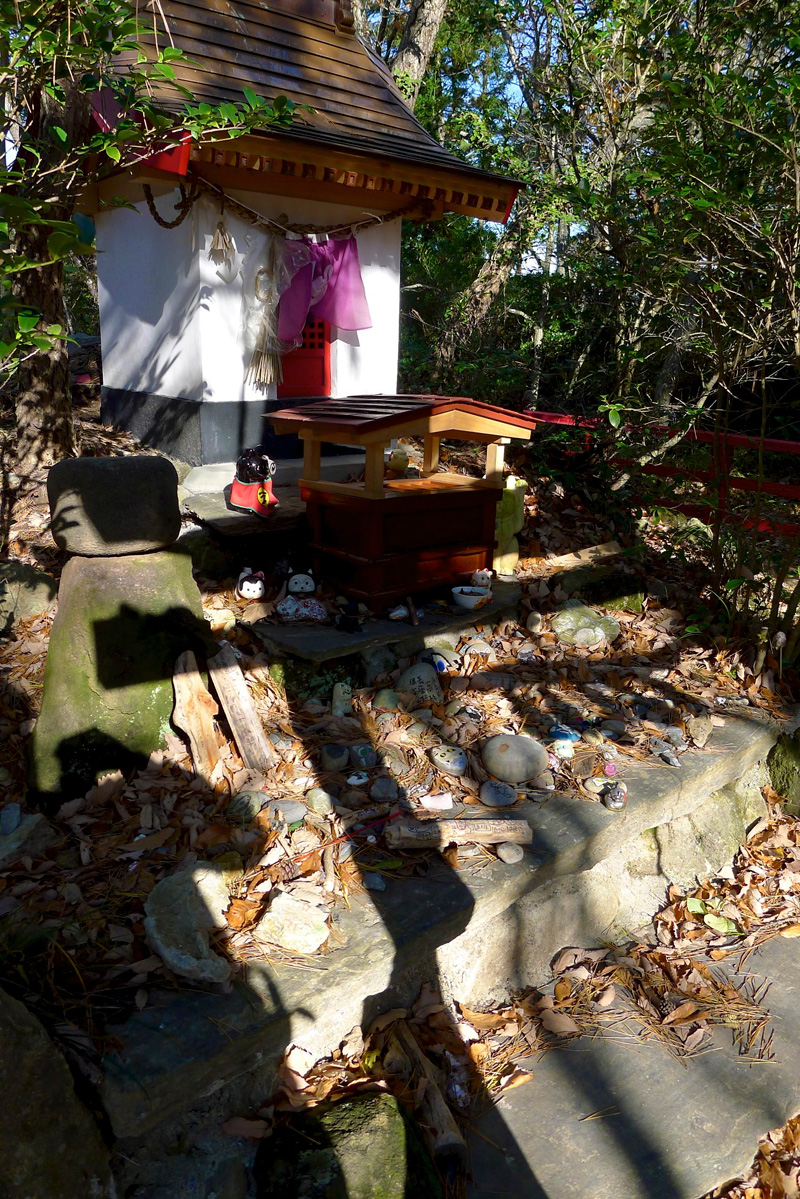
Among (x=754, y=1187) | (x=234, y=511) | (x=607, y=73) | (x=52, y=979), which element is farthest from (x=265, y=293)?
(x=754, y=1187)

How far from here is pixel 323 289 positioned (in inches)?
292

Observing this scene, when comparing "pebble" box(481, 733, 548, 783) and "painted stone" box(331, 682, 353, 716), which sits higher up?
"painted stone" box(331, 682, 353, 716)

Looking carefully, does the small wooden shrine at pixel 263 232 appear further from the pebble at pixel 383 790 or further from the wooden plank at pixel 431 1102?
the wooden plank at pixel 431 1102

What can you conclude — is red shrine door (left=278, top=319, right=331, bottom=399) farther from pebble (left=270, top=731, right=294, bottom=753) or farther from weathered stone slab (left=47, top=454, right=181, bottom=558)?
pebble (left=270, top=731, right=294, bottom=753)

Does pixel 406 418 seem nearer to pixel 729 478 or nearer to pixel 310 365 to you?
pixel 729 478

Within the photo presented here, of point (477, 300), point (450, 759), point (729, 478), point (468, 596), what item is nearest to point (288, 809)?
point (450, 759)

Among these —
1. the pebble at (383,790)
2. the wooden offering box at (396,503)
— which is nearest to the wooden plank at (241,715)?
the pebble at (383,790)

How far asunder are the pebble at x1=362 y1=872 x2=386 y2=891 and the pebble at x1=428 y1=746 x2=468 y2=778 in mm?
797

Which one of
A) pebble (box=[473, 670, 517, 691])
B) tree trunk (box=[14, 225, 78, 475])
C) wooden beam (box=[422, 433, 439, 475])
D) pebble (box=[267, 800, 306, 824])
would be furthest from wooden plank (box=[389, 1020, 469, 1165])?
tree trunk (box=[14, 225, 78, 475])

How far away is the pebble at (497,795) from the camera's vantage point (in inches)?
148

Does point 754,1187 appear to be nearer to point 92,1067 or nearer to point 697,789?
point 697,789

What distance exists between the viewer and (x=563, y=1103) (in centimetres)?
296

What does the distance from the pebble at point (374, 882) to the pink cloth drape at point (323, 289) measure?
542 cm

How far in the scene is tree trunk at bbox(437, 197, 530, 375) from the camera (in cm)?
1007
